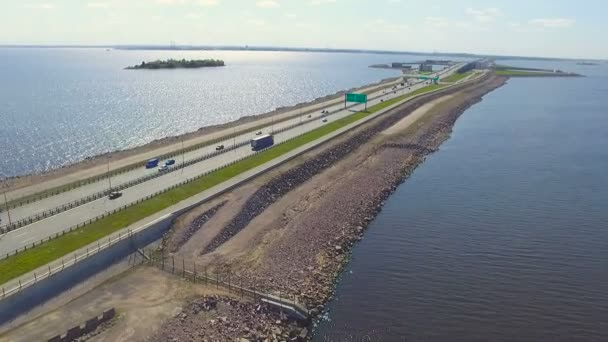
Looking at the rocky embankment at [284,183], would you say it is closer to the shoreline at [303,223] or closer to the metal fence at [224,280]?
the shoreline at [303,223]

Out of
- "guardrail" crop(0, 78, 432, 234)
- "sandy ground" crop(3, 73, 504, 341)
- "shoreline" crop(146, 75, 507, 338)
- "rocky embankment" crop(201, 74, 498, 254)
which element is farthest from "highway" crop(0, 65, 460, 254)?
"rocky embankment" crop(201, 74, 498, 254)

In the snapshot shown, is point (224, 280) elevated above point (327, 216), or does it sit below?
below

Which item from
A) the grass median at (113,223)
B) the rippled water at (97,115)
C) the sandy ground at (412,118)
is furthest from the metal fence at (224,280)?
the sandy ground at (412,118)

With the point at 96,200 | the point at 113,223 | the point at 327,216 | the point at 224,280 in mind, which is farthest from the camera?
the point at 327,216

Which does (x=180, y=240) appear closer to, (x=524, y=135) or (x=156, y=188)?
(x=156, y=188)

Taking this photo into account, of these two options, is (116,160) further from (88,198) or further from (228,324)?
(228,324)

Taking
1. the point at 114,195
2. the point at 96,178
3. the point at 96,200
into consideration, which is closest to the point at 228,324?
the point at 114,195

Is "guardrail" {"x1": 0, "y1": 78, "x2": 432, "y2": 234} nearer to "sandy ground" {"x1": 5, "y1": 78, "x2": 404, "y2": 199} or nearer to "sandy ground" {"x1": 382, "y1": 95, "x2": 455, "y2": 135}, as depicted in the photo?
"sandy ground" {"x1": 5, "y1": 78, "x2": 404, "y2": 199}
